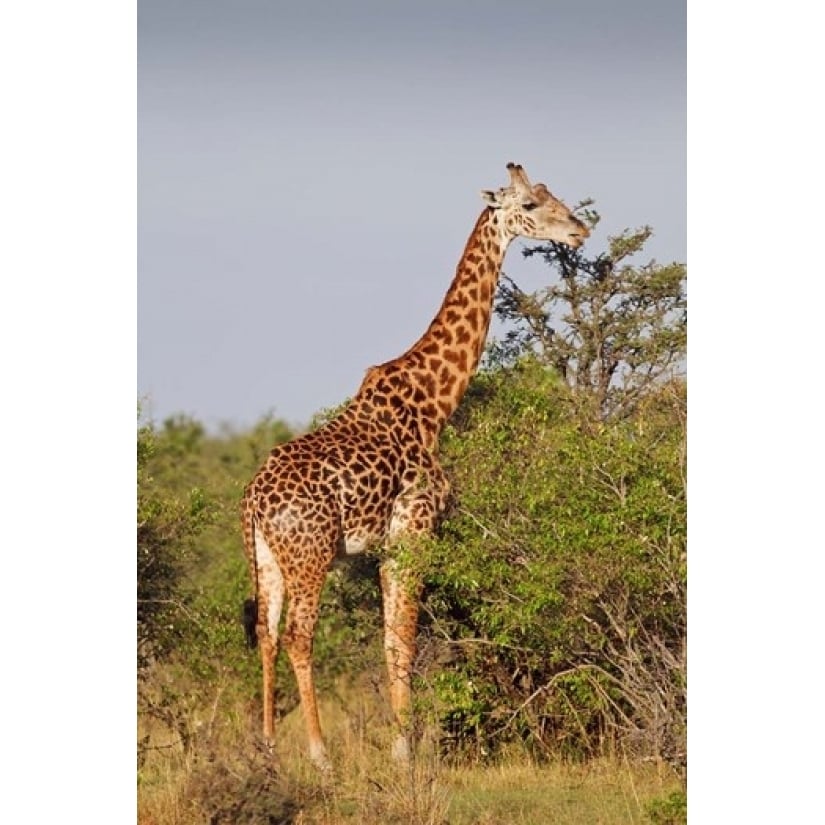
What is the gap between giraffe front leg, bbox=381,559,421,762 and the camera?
9.73 m

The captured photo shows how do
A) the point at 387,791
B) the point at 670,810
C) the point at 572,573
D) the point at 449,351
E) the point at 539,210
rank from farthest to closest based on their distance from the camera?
the point at 449,351 → the point at 539,210 → the point at 572,573 → the point at 387,791 → the point at 670,810

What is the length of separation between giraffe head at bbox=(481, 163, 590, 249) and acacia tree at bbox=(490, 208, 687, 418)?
21.4 inches

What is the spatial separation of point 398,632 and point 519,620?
3.22ft

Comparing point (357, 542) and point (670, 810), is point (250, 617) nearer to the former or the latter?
point (357, 542)

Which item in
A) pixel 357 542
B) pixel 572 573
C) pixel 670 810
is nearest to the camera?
pixel 670 810

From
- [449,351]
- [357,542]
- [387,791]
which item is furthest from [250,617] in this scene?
[449,351]

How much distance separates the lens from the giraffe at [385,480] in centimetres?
965

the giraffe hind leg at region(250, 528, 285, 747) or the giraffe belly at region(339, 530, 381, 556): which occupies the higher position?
the giraffe belly at region(339, 530, 381, 556)

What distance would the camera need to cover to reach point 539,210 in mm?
10086

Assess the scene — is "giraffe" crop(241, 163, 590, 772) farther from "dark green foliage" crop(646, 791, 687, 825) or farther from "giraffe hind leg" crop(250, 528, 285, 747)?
"dark green foliage" crop(646, 791, 687, 825)

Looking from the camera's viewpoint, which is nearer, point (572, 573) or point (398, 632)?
point (572, 573)

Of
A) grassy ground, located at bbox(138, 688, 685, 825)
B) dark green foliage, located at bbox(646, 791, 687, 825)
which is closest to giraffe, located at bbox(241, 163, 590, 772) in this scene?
grassy ground, located at bbox(138, 688, 685, 825)
